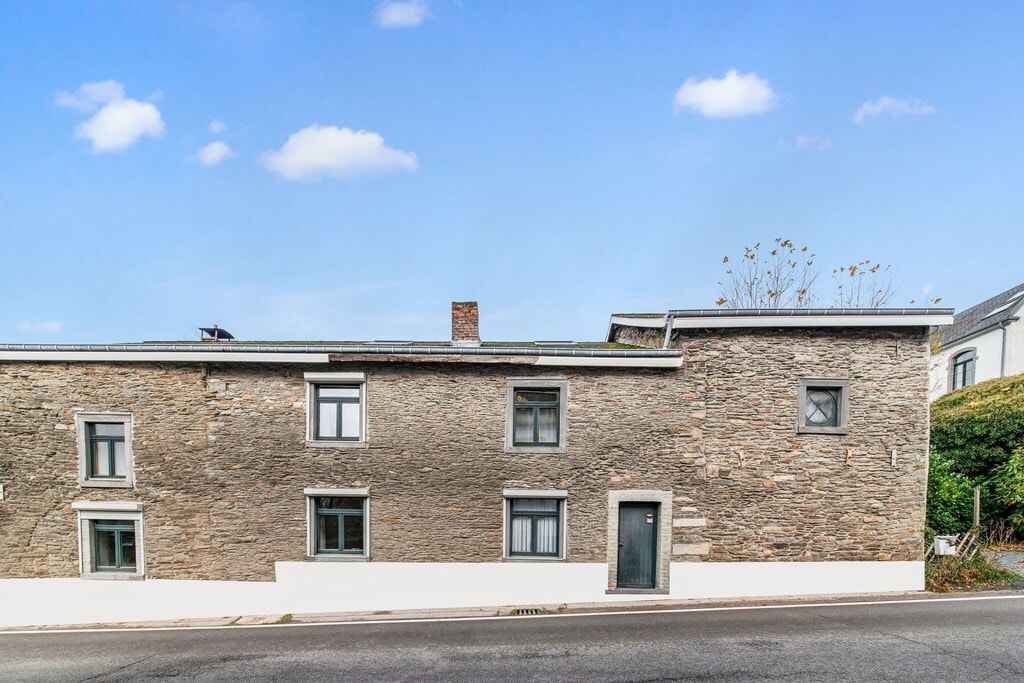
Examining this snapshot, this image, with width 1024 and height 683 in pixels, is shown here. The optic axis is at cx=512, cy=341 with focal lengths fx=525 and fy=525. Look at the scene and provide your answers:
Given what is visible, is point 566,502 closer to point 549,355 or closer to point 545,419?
point 545,419

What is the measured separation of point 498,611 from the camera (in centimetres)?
1190

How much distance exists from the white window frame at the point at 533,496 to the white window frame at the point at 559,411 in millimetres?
910

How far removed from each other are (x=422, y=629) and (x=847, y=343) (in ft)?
37.1

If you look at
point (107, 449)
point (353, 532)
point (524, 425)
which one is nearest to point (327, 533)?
point (353, 532)

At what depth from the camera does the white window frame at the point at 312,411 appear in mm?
12484

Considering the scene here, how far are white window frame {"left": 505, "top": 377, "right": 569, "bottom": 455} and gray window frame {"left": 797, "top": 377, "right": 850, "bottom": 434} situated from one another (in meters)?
5.38

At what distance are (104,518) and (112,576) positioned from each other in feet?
4.48

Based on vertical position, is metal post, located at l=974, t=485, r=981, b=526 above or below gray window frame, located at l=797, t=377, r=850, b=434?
below

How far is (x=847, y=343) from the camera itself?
1212 cm

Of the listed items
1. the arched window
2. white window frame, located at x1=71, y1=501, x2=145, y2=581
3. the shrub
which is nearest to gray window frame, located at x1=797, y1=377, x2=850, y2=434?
the shrub

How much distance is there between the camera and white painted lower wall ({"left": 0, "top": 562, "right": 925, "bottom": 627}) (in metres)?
12.1

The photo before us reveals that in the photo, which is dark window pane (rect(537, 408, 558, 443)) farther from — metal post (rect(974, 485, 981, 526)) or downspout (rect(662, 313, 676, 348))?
metal post (rect(974, 485, 981, 526))

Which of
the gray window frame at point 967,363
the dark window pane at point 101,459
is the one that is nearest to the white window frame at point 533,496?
the dark window pane at point 101,459

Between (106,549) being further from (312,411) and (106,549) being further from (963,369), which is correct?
(963,369)
